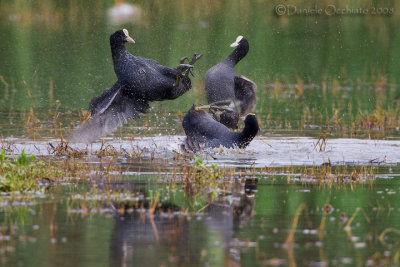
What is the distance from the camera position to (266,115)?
53.3ft

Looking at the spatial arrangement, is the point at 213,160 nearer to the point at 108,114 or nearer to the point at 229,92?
the point at 108,114

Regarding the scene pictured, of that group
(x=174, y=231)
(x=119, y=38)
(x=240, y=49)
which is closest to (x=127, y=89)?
(x=119, y=38)

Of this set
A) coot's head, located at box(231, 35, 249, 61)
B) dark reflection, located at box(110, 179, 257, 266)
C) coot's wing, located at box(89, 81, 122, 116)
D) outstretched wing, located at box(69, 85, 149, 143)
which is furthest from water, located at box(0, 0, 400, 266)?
coot's head, located at box(231, 35, 249, 61)

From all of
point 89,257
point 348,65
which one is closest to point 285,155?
point 89,257

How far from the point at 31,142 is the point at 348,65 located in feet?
40.5

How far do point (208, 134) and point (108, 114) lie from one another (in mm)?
1364

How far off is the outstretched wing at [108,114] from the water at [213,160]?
28cm

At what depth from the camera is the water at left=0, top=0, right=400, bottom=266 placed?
21.1 feet

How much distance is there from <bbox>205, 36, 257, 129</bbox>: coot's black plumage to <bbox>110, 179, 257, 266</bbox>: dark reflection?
429 cm

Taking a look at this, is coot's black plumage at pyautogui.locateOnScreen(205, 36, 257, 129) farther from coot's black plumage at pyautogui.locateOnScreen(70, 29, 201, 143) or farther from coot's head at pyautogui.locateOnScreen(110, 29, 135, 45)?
coot's head at pyautogui.locateOnScreen(110, 29, 135, 45)

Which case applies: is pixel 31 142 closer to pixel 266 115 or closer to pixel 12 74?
pixel 266 115

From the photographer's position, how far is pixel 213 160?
11.0 metres

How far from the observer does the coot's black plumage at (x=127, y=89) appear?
462 inches

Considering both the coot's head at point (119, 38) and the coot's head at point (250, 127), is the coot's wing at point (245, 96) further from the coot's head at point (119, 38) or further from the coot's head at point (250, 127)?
the coot's head at point (250, 127)
